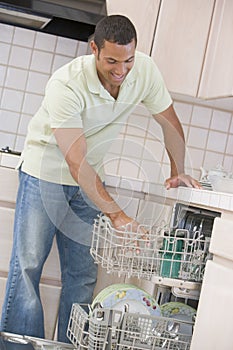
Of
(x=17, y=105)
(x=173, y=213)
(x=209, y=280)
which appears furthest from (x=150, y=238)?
(x=17, y=105)

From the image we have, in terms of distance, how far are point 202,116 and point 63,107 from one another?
103cm

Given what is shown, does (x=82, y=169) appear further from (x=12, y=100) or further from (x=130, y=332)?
Answer: (x=12, y=100)

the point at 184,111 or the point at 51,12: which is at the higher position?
the point at 51,12

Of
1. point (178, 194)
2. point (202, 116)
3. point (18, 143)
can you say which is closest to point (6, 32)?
point (18, 143)

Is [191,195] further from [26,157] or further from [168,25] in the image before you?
[168,25]

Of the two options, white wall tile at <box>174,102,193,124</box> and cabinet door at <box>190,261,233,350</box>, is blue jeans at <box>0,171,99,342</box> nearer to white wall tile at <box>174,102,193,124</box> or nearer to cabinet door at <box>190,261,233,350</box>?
cabinet door at <box>190,261,233,350</box>

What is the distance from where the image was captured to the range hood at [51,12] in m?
2.95

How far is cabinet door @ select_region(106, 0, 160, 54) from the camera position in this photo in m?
3.01

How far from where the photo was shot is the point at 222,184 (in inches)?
93.3

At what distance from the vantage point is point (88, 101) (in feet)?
8.25

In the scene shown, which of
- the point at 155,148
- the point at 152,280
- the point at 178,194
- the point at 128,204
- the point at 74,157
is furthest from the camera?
the point at 155,148

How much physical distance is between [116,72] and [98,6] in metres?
0.59

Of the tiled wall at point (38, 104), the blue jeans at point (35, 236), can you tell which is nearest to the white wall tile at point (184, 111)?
the tiled wall at point (38, 104)

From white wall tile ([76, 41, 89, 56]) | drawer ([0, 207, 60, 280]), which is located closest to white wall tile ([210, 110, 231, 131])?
white wall tile ([76, 41, 89, 56])
